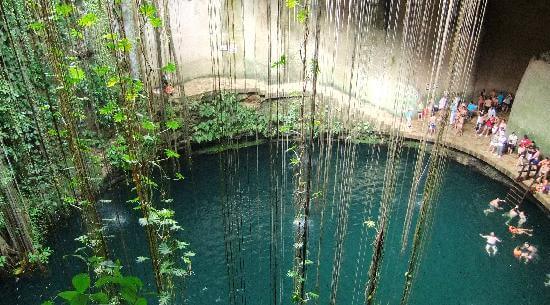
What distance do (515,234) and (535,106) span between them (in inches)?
140

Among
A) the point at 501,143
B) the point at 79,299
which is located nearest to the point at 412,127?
the point at 501,143

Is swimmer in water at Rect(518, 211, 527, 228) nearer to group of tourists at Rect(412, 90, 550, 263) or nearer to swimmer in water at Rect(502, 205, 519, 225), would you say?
group of tourists at Rect(412, 90, 550, 263)

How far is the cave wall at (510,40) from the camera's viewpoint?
12.3 metres

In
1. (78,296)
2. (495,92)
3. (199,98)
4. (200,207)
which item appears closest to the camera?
(78,296)

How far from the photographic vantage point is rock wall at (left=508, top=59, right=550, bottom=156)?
34.3 feet

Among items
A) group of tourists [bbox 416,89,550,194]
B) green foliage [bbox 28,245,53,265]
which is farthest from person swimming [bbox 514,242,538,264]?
green foliage [bbox 28,245,53,265]

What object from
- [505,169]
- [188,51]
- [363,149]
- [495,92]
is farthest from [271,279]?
[495,92]

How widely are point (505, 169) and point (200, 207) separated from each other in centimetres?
757

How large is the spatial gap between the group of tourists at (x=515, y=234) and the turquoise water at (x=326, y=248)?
127mm

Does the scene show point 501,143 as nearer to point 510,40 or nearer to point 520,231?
point 520,231

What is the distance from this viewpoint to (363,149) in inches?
490

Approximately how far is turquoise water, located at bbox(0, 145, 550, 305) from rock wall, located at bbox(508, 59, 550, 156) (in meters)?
1.62

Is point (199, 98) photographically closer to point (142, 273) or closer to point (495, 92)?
point (142, 273)

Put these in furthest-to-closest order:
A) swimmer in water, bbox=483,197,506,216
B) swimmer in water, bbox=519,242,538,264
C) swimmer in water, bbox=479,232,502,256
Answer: swimmer in water, bbox=483,197,506,216 < swimmer in water, bbox=479,232,502,256 < swimmer in water, bbox=519,242,538,264
